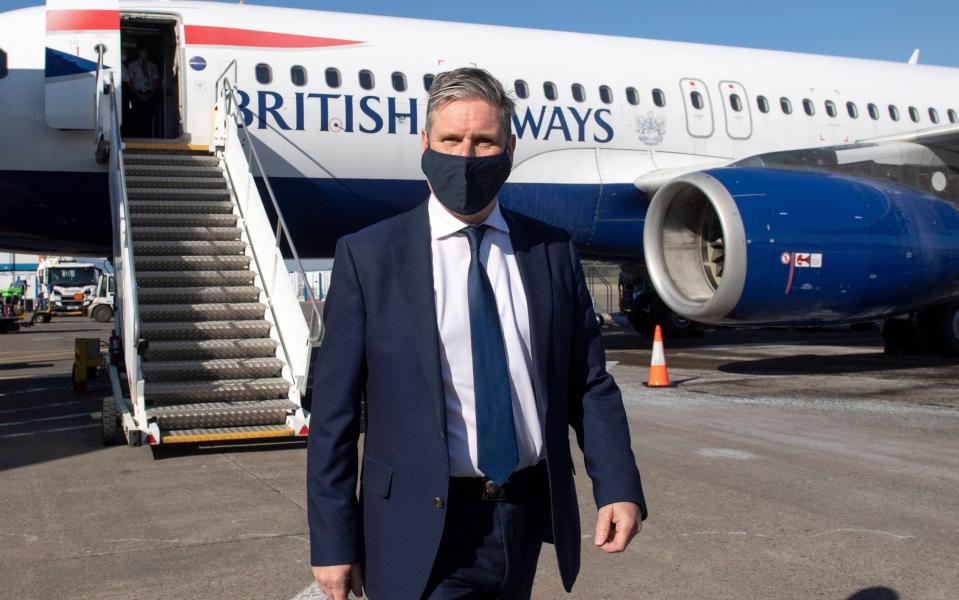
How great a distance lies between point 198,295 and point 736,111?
8007 mm

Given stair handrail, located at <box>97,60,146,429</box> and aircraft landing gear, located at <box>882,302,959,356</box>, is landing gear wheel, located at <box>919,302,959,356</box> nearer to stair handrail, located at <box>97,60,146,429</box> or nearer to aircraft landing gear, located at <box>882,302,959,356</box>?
aircraft landing gear, located at <box>882,302,959,356</box>

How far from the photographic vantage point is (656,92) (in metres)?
13.2

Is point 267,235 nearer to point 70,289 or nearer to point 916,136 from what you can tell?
point 916,136

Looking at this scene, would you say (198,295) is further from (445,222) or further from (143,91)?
(445,222)

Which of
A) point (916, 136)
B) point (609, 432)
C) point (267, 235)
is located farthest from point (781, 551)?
point (916, 136)

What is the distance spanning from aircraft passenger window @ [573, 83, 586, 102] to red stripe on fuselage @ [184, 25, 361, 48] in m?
2.84

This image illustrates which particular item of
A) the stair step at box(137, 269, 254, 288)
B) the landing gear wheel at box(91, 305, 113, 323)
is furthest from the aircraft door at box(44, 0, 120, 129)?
the landing gear wheel at box(91, 305, 113, 323)

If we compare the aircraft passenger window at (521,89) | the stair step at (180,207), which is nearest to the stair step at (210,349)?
the stair step at (180,207)

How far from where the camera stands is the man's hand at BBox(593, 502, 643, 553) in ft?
7.71

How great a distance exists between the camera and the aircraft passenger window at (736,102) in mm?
13625

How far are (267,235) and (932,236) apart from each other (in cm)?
676

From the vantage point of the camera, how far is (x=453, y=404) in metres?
2.33

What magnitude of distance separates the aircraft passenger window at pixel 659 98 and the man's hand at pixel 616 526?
446 inches

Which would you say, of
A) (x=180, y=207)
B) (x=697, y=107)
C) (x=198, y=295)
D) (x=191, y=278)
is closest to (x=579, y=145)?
(x=697, y=107)
